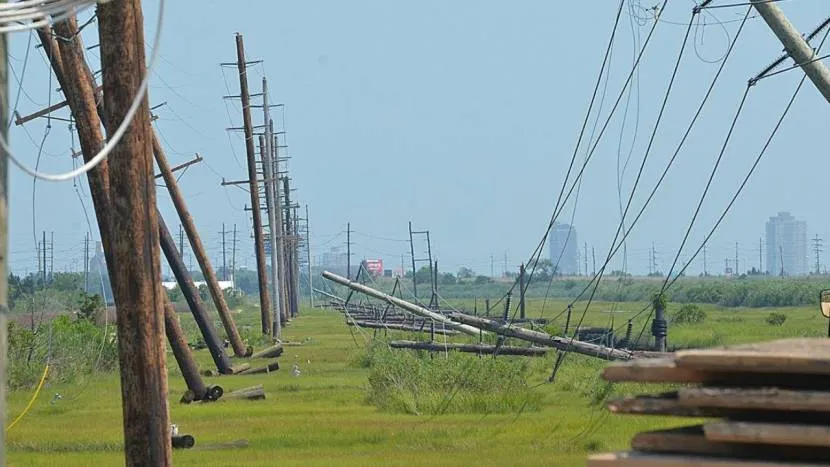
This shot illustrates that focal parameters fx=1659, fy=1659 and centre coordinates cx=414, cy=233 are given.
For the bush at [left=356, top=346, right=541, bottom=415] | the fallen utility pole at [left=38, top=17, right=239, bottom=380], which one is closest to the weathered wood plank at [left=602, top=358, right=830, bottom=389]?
the fallen utility pole at [left=38, top=17, right=239, bottom=380]

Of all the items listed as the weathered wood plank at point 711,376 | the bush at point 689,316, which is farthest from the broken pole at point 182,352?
the bush at point 689,316

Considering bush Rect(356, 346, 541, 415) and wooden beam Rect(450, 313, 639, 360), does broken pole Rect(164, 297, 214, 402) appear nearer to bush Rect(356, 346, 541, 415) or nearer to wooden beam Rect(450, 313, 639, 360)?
bush Rect(356, 346, 541, 415)

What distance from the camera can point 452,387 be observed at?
82.6ft

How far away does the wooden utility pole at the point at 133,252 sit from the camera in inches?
502

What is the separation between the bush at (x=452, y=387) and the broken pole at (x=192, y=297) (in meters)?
3.65

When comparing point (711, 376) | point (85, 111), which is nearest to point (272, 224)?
point (85, 111)

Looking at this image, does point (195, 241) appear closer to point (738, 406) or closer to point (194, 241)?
point (194, 241)

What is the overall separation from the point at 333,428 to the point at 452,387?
15.5 ft

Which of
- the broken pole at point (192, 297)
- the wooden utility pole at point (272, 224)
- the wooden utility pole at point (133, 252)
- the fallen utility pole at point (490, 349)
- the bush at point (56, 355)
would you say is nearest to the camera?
the wooden utility pole at point (133, 252)

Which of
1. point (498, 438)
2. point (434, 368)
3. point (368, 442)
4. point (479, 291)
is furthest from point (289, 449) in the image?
point (479, 291)

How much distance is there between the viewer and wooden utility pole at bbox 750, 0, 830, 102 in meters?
17.5

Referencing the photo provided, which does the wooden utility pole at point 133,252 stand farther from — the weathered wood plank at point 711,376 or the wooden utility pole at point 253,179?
the wooden utility pole at point 253,179

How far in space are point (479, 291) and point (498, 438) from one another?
131 meters

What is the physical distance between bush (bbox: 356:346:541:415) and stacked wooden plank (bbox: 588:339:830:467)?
702 inches
